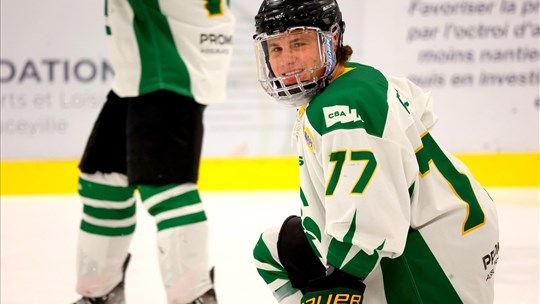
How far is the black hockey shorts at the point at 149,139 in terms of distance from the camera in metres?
2.05

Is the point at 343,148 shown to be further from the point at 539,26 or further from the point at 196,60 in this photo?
the point at 539,26

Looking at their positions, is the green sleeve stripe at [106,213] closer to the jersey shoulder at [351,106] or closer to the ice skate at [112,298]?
the ice skate at [112,298]

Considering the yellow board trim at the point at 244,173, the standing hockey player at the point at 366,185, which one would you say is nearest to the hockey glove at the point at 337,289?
the standing hockey player at the point at 366,185

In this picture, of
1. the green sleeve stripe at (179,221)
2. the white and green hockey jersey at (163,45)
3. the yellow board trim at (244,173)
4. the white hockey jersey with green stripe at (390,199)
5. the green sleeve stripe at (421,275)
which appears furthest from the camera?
the yellow board trim at (244,173)

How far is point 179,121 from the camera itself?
2.10 metres

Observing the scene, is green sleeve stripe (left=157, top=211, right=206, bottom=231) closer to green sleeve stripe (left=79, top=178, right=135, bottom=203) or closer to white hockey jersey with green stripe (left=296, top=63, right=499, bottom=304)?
green sleeve stripe (left=79, top=178, right=135, bottom=203)

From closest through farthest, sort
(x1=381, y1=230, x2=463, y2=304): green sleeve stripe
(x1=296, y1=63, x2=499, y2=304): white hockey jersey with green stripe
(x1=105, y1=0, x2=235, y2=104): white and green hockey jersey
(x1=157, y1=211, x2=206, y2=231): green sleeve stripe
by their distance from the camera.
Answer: (x1=296, y1=63, x2=499, y2=304): white hockey jersey with green stripe → (x1=381, y1=230, x2=463, y2=304): green sleeve stripe → (x1=157, y1=211, x2=206, y2=231): green sleeve stripe → (x1=105, y1=0, x2=235, y2=104): white and green hockey jersey

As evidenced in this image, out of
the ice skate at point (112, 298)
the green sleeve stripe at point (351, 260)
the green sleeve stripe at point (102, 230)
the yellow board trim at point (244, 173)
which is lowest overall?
the yellow board trim at point (244, 173)

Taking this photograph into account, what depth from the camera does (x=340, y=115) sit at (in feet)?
4.52

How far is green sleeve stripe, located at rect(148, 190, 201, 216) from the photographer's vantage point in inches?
80.0

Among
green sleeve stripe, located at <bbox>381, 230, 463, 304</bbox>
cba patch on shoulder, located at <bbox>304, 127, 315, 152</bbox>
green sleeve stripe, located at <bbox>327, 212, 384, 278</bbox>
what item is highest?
cba patch on shoulder, located at <bbox>304, 127, 315, 152</bbox>

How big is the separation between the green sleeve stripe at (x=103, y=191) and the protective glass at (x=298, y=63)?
0.74m

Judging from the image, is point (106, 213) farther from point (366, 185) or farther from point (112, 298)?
point (366, 185)

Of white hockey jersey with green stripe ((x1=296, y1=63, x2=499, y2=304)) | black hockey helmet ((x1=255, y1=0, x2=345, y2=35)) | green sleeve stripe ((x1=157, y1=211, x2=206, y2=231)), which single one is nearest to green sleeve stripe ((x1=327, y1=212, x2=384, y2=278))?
white hockey jersey with green stripe ((x1=296, y1=63, x2=499, y2=304))
